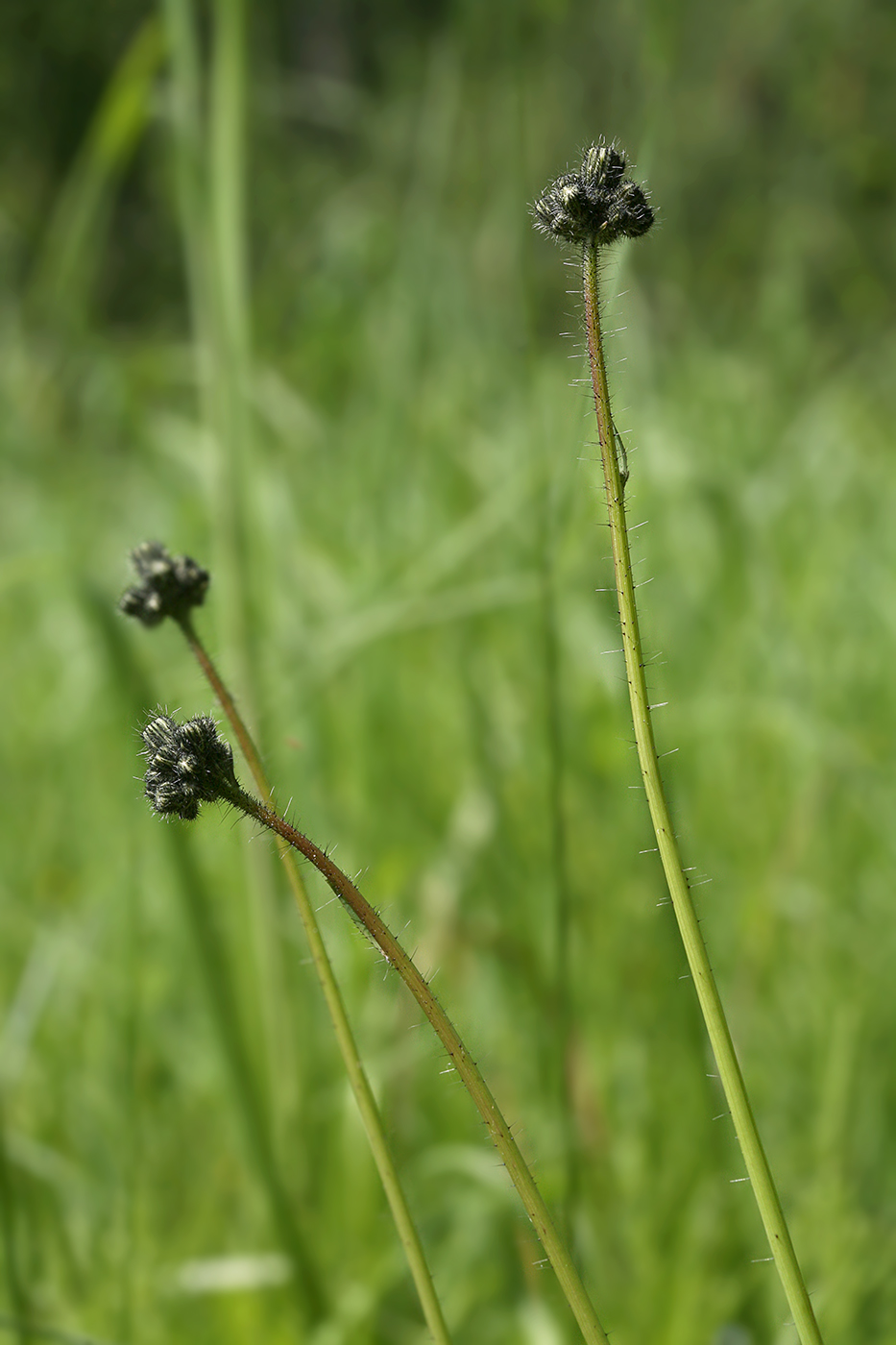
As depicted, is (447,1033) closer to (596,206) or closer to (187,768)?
(187,768)

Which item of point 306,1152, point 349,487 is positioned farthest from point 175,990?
point 349,487

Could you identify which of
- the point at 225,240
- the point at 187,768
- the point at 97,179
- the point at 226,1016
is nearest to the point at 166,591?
the point at 187,768

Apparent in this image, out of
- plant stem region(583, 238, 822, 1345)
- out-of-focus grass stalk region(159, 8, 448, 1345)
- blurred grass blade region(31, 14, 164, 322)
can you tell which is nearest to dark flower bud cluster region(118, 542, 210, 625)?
plant stem region(583, 238, 822, 1345)

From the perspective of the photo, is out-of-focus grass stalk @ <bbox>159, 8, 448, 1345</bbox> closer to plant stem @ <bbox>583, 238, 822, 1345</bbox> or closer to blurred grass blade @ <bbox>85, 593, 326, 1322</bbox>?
blurred grass blade @ <bbox>85, 593, 326, 1322</bbox>

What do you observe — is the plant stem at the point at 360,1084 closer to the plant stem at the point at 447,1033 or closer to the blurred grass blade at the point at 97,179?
the plant stem at the point at 447,1033

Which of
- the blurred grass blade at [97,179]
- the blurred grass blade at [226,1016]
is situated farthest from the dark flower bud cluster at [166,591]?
the blurred grass blade at [97,179]

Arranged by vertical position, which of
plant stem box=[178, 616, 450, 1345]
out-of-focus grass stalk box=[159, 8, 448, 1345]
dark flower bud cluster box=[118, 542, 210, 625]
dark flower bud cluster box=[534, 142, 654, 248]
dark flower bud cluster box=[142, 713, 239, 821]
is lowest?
plant stem box=[178, 616, 450, 1345]
